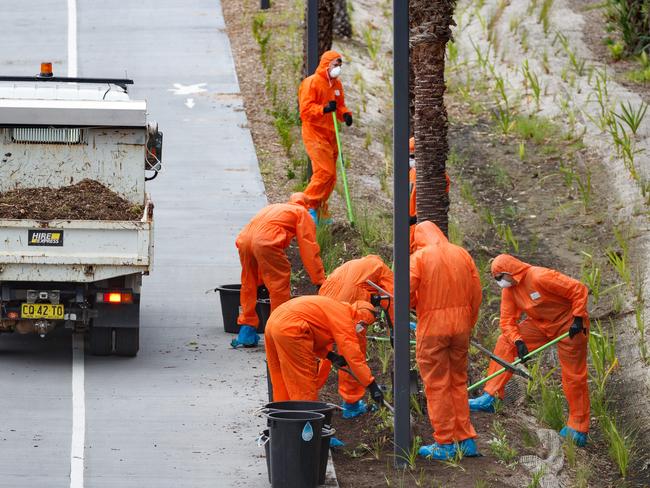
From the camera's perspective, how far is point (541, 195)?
725 inches

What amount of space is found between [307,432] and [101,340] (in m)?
3.84

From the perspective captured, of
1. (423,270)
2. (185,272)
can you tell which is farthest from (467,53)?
(423,270)

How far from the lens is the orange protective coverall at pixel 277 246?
485 inches

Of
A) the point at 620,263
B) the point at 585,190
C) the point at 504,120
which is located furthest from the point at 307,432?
the point at 504,120

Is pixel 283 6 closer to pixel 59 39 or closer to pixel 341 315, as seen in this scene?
pixel 59 39

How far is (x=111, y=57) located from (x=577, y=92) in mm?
7947

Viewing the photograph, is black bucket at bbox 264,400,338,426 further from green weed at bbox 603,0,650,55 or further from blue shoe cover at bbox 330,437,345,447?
green weed at bbox 603,0,650,55

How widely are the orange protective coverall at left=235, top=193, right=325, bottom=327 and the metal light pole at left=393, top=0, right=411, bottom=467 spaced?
2.57 m

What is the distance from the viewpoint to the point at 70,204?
12320mm

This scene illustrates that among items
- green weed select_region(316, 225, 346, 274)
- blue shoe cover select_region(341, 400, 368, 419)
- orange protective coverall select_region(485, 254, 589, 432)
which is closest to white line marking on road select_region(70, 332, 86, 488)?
blue shoe cover select_region(341, 400, 368, 419)

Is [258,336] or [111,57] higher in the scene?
[111,57]

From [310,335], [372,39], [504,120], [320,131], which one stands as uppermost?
[372,39]

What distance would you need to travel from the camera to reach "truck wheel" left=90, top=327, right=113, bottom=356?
484 inches

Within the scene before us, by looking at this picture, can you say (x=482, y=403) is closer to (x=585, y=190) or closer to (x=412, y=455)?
(x=412, y=455)
